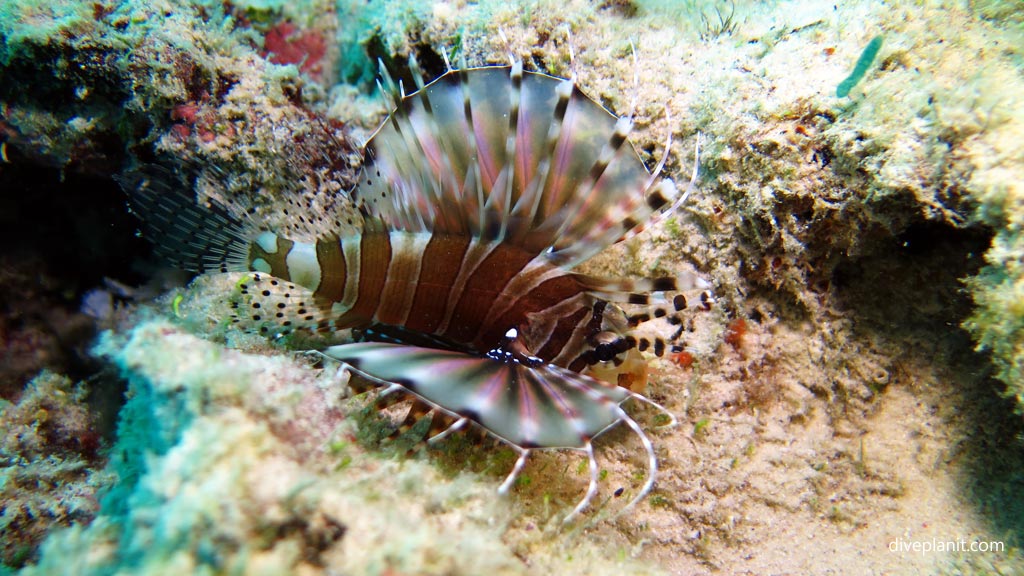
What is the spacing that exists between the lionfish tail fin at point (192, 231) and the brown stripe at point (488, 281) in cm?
131

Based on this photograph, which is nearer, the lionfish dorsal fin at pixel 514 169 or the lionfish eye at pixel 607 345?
the lionfish eye at pixel 607 345

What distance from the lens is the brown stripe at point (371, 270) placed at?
2.49 m

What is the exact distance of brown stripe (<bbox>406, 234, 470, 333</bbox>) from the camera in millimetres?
2418

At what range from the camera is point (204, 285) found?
354cm

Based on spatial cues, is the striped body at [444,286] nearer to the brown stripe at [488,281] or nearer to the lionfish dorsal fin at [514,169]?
the brown stripe at [488,281]

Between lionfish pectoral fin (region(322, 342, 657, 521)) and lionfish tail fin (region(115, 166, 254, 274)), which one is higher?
lionfish tail fin (region(115, 166, 254, 274))

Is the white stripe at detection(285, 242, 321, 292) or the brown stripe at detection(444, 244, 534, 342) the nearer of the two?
the brown stripe at detection(444, 244, 534, 342)

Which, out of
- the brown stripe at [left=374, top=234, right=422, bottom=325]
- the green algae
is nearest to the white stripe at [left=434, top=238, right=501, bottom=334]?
the brown stripe at [left=374, top=234, right=422, bottom=325]

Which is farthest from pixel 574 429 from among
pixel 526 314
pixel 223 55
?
pixel 223 55

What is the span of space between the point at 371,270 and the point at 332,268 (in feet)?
0.75

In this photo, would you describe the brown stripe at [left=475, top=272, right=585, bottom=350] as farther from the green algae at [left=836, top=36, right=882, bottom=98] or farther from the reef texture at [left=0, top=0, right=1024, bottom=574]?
the green algae at [left=836, top=36, right=882, bottom=98]

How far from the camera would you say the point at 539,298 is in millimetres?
2354

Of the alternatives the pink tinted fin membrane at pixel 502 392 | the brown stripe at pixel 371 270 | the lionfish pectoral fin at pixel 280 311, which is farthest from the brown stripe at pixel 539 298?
the lionfish pectoral fin at pixel 280 311

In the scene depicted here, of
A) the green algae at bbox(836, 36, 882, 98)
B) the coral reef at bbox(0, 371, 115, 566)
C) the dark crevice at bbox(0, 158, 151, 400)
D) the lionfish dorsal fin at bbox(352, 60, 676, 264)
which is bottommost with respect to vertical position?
the coral reef at bbox(0, 371, 115, 566)
